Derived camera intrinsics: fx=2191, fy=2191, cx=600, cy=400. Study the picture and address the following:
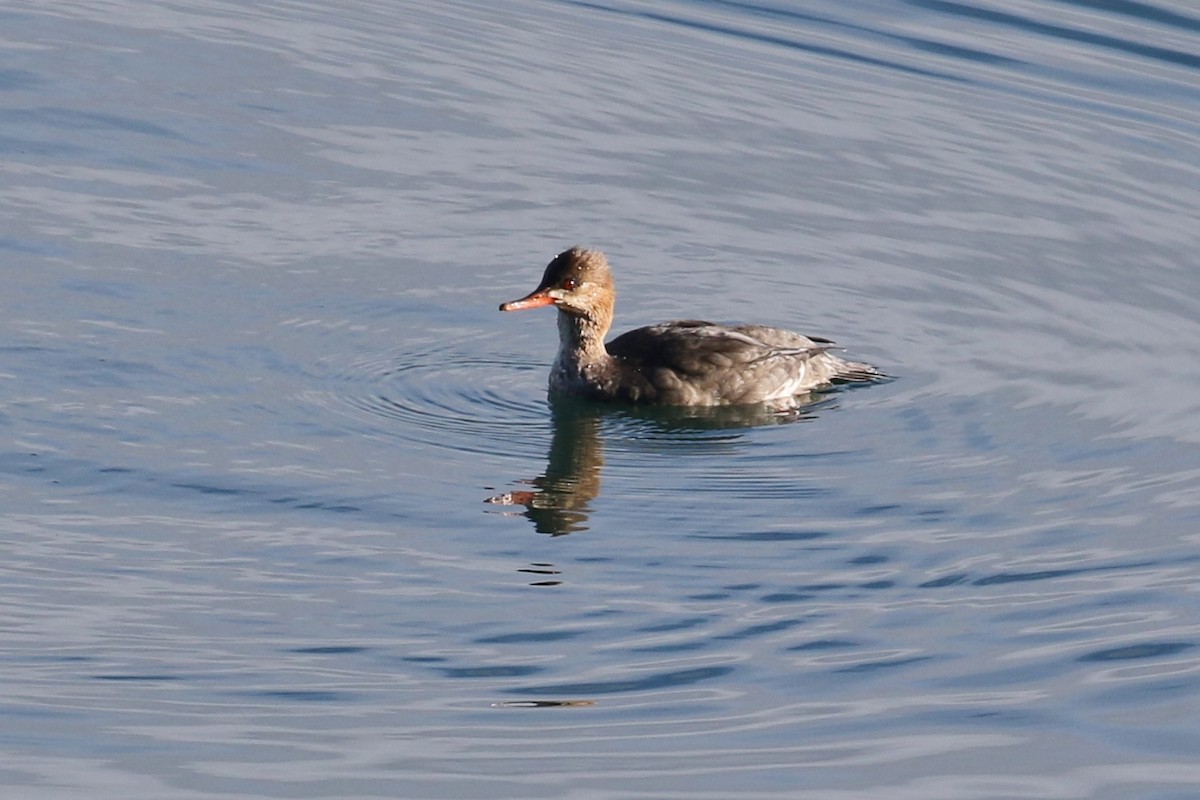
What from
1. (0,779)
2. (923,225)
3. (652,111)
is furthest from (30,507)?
(652,111)

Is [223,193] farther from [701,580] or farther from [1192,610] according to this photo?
[1192,610]

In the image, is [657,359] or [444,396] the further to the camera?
[657,359]

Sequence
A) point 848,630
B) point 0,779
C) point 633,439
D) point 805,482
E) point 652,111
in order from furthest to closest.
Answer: point 652,111 → point 633,439 → point 805,482 → point 848,630 → point 0,779

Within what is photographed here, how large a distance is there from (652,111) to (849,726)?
42.9ft

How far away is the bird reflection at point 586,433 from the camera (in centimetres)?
1285

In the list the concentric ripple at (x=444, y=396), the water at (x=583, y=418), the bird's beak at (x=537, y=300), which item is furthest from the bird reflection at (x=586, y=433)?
the bird's beak at (x=537, y=300)

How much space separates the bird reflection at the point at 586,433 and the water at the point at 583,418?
58mm

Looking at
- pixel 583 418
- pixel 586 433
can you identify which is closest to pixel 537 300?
pixel 583 418

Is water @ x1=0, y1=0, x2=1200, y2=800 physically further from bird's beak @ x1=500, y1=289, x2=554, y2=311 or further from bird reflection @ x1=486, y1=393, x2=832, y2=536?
bird's beak @ x1=500, y1=289, x2=554, y2=311

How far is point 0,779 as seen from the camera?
28.9 feet

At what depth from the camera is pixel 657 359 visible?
1505 centimetres

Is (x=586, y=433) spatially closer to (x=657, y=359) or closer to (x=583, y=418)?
(x=583, y=418)

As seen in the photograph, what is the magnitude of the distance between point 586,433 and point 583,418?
313 mm

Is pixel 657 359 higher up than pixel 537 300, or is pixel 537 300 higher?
pixel 537 300
